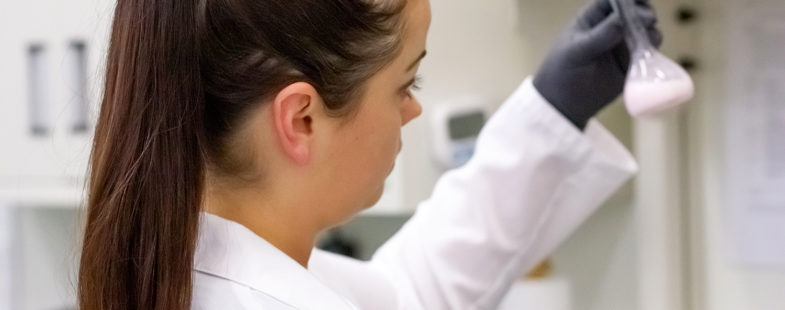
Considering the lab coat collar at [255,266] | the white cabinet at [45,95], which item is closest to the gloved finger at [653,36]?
the lab coat collar at [255,266]

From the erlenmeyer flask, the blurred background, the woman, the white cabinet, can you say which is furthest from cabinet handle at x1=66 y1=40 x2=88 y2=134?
the erlenmeyer flask

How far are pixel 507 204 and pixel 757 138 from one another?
0.32 m

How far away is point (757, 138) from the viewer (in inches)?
43.8

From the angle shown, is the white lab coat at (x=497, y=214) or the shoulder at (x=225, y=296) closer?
the shoulder at (x=225, y=296)

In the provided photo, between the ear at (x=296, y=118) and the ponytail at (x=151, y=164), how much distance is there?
6 cm

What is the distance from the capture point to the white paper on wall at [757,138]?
42.9 inches

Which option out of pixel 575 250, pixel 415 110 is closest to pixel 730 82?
pixel 575 250

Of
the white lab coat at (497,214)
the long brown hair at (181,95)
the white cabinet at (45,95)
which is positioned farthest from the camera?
the white cabinet at (45,95)

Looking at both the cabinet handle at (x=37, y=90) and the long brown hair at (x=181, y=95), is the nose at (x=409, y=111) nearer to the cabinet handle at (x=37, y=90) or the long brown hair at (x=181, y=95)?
the long brown hair at (x=181, y=95)

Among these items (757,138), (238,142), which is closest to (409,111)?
(238,142)

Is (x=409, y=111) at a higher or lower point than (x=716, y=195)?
higher

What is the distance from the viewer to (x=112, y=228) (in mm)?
734

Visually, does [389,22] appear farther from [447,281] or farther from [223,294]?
[447,281]

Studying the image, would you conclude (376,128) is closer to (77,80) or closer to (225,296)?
(225,296)
